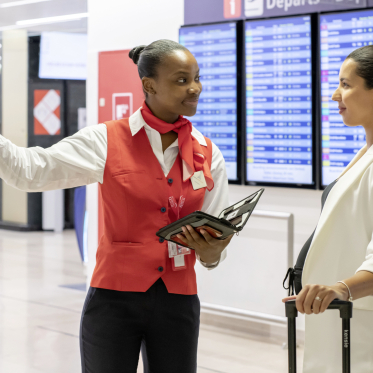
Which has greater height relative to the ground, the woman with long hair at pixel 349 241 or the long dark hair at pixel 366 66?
the long dark hair at pixel 366 66

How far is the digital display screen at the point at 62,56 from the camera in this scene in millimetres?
9635

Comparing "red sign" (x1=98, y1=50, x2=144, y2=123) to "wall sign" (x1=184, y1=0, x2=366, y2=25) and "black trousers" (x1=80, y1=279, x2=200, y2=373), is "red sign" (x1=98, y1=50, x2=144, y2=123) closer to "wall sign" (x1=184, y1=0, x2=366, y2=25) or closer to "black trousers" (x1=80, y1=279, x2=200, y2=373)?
"wall sign" (x1=184, y1=0, x2=366, y2=25)

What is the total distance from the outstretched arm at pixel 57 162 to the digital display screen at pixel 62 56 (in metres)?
8.38

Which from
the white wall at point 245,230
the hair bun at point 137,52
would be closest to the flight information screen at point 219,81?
the white wall at point 245,230

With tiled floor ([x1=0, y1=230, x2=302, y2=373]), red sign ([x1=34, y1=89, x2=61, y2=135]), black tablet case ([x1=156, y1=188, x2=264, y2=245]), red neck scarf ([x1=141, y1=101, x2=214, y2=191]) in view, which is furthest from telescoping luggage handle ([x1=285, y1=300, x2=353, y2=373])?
red sign ([x1=34, y1=89, x2=61, y2=135])

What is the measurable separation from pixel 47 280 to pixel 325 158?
3.57m

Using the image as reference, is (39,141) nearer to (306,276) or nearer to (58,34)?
(58,34)

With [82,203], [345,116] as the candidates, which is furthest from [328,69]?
[82,203]

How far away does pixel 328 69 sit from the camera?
3896 mm

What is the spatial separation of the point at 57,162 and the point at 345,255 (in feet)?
2.75

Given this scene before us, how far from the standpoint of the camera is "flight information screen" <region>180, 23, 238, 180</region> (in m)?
4.32

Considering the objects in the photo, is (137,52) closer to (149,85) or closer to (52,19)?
(149,85)

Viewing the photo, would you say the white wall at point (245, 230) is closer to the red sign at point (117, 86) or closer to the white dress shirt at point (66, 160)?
the red sign at point (117, 86)

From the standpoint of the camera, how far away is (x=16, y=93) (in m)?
9.77
